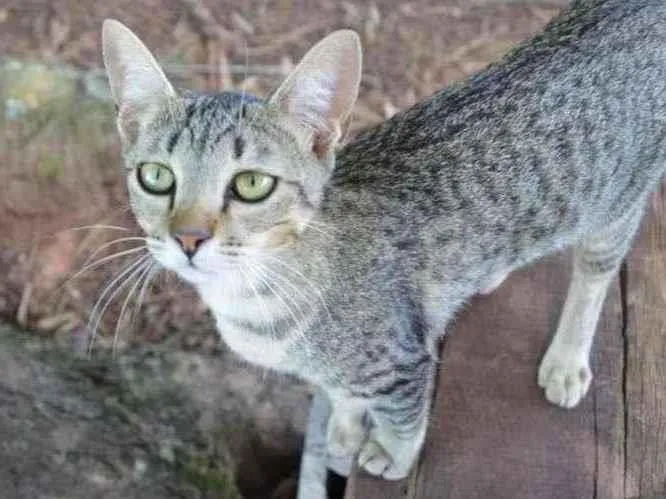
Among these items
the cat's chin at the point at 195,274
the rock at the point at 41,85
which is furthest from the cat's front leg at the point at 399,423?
the rock at the point at 41,85

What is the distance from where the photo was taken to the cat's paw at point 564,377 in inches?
92.5

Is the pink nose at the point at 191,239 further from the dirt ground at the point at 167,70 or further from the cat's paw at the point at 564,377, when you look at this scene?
the dirt ground at the point at 167,70

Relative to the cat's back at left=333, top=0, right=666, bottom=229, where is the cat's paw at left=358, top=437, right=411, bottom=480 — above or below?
below

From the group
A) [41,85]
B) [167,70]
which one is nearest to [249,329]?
[167,70]

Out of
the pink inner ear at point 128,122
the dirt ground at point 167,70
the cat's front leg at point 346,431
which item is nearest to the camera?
the pink inner ear at point 128,122

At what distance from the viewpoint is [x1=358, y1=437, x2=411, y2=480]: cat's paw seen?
7.54 ft

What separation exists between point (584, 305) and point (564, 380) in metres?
0.19

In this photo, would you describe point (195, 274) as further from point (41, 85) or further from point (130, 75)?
point (41, 85)

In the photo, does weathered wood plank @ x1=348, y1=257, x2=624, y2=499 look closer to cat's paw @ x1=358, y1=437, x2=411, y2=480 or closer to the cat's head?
cat's paw @ x1=358, y1=437, x2=411, y2=480

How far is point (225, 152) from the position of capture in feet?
6.17

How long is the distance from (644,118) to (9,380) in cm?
179

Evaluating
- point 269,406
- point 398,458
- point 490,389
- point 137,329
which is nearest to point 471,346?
point 490,389

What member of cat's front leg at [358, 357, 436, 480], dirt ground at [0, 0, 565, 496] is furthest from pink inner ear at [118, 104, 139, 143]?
dirt ground at [0, 0, 565, 496]

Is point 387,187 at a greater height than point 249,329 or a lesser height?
greater
